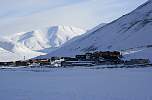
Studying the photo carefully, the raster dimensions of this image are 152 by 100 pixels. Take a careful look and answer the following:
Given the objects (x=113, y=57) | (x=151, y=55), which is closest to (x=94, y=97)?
(x=113, y=57)

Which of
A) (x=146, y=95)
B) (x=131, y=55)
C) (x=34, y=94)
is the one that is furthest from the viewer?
(x=131, y=55)

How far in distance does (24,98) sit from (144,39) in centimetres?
16644

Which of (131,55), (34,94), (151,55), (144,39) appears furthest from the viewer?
(144,39)

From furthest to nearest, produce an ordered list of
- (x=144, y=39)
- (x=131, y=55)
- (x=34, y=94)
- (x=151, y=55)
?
(x=144, y=39)
(x=131, y=55)
(x=151, y=55)
(x=34, y=94)

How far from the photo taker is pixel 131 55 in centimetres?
11994

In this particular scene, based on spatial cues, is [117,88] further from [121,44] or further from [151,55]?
[121,44]

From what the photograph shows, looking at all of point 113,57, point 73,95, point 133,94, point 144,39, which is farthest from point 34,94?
point 144,39

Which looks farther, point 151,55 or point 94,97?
point 151,55

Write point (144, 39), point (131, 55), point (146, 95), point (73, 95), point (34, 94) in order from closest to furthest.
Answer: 1. point (146, 95)
2. point (73, 95)
3. point (34, 94)
4. point (131, 55)
5. point (144, 39)

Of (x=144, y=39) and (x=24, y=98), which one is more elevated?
(x=144, y=39)

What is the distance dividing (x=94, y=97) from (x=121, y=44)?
17132 cm

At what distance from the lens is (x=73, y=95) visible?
27328 mm

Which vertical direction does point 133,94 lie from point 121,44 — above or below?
below

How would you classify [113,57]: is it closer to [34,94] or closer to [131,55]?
[131,55]
